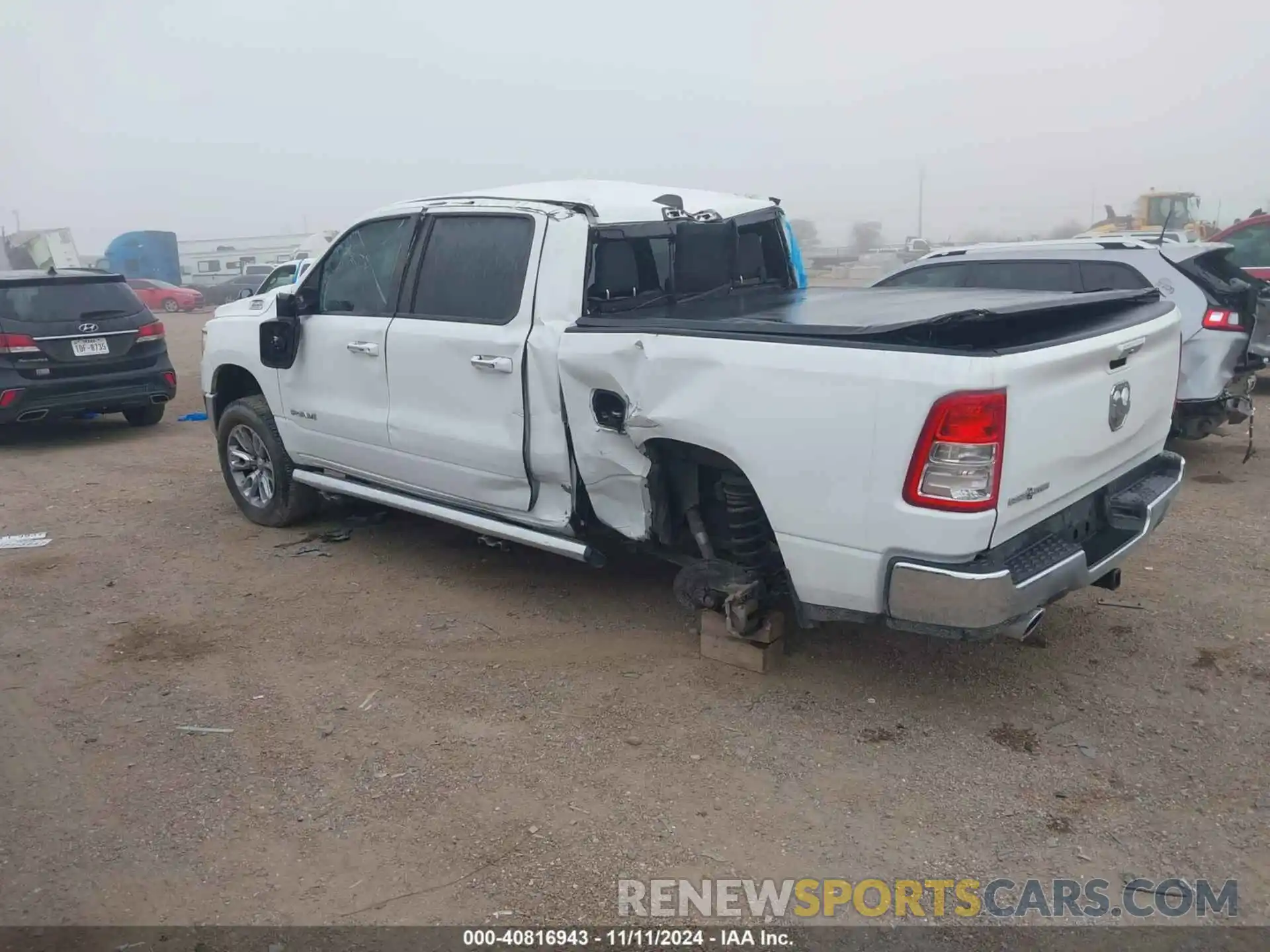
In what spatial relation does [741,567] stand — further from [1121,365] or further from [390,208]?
[390,208]

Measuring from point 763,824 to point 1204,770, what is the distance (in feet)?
4.98

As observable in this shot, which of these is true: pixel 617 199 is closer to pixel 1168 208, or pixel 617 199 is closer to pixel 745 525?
pixel 745 525

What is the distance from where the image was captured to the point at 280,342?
5.63 meters

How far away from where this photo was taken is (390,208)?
5.28 meters

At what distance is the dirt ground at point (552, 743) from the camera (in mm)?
3033

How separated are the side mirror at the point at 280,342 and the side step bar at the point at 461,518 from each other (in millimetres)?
664

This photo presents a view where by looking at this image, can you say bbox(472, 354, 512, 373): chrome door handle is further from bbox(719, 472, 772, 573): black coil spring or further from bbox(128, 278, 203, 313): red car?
bbox(128, 278, 203, 313): red car

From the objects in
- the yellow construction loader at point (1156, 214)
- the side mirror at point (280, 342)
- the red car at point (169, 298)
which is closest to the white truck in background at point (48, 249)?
the red car at point (169, 298)

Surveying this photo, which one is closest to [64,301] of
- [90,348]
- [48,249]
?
[90,348]

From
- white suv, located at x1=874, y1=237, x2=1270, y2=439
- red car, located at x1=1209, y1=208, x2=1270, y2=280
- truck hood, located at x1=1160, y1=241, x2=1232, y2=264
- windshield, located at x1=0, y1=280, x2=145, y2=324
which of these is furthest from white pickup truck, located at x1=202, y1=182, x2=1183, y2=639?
red car, located at x1=1209, y1=208, x2=1270, y2=280

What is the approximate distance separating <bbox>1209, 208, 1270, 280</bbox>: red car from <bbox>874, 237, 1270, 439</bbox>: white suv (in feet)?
13.6

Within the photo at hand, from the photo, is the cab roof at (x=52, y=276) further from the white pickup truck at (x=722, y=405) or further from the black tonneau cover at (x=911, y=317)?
the black tonneau cover at (x=911, y=317)

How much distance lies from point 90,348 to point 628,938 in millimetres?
8177

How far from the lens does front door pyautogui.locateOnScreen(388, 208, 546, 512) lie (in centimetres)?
450
